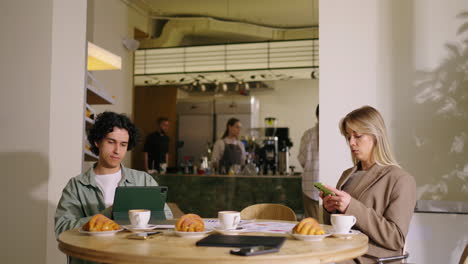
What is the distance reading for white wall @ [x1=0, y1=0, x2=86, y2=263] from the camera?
10.5ft

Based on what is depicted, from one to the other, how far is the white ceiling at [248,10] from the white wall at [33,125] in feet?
15.1

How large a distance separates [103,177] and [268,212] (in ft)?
3.18

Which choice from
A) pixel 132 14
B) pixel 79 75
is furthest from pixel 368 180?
pixel 132 14

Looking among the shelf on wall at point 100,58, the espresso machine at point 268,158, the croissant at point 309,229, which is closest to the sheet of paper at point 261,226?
the croissant at point 309,229

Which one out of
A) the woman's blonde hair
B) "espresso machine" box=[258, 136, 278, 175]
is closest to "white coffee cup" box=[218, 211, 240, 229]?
the woman's blonde hair

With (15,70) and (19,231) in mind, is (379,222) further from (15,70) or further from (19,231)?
(15,70)

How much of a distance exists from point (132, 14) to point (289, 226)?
652cm

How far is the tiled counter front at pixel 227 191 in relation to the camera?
5.51 m

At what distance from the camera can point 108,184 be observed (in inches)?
96.3

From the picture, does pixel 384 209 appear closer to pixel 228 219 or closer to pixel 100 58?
pixel 228 219

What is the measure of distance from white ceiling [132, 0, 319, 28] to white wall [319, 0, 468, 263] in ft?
15.9

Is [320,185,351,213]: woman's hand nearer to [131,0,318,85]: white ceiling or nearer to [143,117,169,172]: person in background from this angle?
[143,117,169,172]: person in background

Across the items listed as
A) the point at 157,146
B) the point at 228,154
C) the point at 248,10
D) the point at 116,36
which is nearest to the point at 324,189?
the point at 228,154

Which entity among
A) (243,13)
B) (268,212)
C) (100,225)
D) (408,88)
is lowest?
(268,212)
